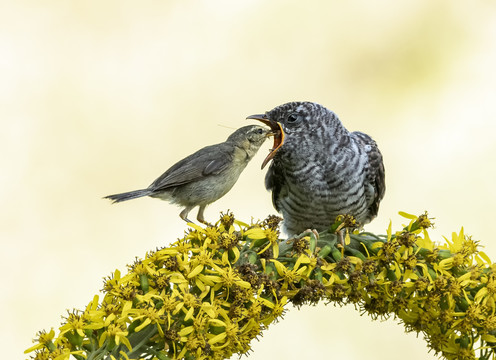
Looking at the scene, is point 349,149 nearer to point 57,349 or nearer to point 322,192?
point 322,192

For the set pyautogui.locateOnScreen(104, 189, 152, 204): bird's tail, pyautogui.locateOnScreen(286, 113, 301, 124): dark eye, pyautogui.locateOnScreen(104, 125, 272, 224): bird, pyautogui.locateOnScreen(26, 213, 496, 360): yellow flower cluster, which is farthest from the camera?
pyautogui.locateOnScreen(104, 125, 272, 224): bird

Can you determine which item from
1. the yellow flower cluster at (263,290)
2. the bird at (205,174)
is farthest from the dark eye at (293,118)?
the yellow flower cluster at (263,290)

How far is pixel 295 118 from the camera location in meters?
3.77

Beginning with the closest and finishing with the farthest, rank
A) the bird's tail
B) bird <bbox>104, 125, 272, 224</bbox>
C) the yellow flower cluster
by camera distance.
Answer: the yellow flower cluster
the bird's tail
bird <bbox>104, 125, 272, 224</bbox>

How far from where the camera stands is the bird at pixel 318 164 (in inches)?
149

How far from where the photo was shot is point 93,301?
259 cm

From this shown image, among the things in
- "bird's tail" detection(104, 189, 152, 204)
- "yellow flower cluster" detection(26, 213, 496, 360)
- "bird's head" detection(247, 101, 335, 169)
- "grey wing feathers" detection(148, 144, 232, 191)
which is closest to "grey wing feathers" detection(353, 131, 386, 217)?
"bird's head" detection(247, 101, 335, 169)

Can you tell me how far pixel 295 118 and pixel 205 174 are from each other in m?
0.76

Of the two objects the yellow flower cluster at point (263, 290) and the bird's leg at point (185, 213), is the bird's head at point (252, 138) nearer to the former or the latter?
the bird's leg at point (185, 213)

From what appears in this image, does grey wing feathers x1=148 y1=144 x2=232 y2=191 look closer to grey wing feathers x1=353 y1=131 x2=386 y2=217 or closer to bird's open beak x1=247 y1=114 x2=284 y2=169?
bird's open beak x1=247 y1=114 x2=284 y2=169

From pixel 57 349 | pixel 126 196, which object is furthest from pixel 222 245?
pixel 126 196

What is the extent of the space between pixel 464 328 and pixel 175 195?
78.7 inches

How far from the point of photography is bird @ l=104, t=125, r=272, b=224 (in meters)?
4.22

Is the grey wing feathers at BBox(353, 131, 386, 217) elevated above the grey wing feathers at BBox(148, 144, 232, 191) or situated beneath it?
situated beneath
